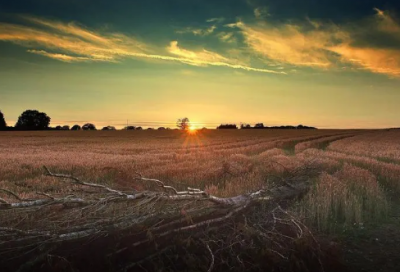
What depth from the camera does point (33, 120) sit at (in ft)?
338

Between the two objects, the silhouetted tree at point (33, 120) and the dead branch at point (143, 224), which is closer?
the dead branch at point (143, 224)

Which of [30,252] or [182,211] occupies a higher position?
[182,211]

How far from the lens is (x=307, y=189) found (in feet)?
29.0

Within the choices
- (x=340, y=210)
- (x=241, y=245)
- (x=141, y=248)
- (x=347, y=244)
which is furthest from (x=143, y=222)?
(x=340, y=210)

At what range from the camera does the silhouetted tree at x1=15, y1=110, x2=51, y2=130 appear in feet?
333

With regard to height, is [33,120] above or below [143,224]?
above

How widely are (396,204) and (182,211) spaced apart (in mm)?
5683

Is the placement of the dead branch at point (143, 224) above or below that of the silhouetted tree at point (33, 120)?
below

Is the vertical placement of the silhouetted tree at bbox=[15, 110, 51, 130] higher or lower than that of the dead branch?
higher

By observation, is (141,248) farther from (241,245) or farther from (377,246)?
(377,246)

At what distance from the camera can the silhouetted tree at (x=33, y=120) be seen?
102 meters

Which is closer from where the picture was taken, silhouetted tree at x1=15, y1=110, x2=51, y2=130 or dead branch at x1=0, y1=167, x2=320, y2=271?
dead branch at x1=0, y1=167, x2=320, y2=271

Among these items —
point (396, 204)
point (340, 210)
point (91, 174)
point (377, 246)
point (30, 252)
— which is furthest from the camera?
point (91, 174)

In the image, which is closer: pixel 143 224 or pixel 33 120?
pixel 143 224
